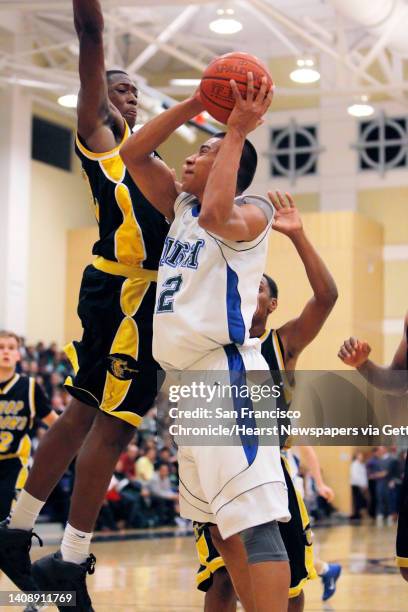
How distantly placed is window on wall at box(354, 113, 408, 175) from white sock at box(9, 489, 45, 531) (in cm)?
1894

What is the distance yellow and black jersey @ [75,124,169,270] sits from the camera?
4.54 meters

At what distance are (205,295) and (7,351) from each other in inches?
146

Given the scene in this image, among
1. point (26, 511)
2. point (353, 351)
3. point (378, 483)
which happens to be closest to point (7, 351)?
point (26, 511)

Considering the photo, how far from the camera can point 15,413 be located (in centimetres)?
730

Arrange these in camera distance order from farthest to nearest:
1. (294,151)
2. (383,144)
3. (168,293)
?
(294,151) < (383,144) < (168,293)

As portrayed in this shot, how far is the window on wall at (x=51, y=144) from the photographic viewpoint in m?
22.4

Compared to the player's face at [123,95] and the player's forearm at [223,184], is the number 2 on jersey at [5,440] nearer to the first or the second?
the player's face at [123,95]

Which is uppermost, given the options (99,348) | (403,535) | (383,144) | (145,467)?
(383,144)

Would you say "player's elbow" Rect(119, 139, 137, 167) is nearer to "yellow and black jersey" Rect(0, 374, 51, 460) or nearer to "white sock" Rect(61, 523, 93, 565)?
"white sock" Rect(61, 523, 93, 565)

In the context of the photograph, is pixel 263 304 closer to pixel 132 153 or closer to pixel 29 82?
pixel 132 153

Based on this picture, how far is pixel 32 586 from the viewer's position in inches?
193

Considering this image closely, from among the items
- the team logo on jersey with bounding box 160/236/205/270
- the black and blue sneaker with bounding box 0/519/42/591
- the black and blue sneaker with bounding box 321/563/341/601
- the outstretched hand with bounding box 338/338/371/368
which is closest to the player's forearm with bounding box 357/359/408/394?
the outstretched hand with bounding box 338/338/371/368

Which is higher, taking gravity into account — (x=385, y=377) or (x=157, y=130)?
(x=157, y=130)

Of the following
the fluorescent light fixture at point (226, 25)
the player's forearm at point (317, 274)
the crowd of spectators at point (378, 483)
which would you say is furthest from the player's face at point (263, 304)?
the crowd of spectators at point (378, 483)
